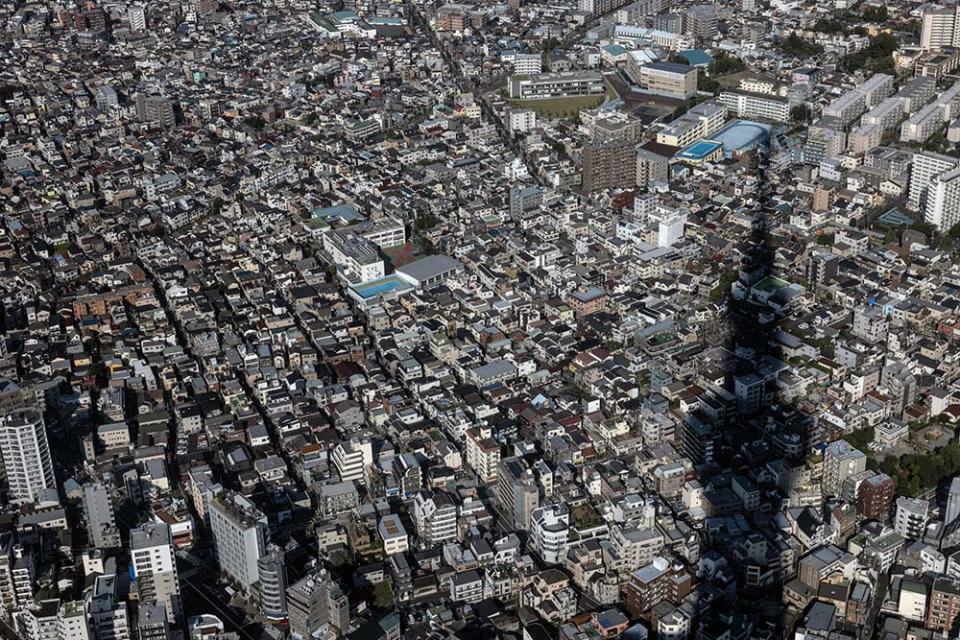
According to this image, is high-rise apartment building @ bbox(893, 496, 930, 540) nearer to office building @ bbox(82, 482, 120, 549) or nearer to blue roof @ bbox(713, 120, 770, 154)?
office building @ bbox(82, 482, 120, 549)

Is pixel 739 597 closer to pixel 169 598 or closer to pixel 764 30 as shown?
pixel 169 598

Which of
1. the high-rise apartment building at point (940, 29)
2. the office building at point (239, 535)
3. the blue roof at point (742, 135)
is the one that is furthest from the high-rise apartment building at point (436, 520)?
the high-rise apartment building at point (940, 29)

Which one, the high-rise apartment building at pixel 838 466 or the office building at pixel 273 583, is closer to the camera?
the office building at pixel 273 583

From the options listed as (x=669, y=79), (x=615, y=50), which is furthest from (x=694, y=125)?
(x=615, y=50)

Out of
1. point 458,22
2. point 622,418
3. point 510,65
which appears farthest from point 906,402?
point 458,22

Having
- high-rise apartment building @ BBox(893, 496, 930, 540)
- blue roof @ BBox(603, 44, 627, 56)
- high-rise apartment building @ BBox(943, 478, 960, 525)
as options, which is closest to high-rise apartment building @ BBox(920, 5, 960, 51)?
blue roof @ BBox(603, 44, 627, 56)

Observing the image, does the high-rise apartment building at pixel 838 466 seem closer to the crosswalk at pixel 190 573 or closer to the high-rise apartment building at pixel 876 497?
the high-rise apartment building at pixel 876 497

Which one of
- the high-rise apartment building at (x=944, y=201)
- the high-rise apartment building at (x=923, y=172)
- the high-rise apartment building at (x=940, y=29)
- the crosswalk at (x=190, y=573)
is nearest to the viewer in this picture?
the crosswalk at (x=190, y=573)
